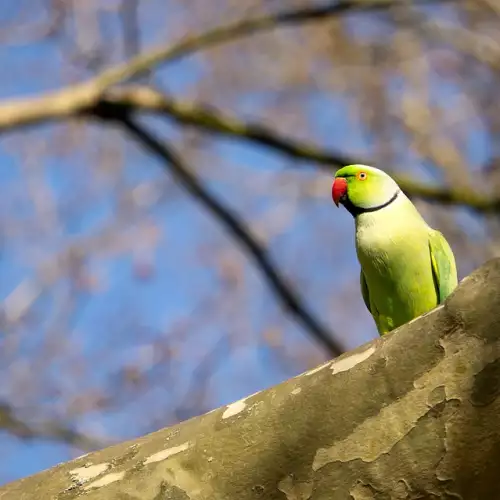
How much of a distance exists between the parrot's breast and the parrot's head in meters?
0.06

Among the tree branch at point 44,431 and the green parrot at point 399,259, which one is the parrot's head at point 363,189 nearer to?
the green parrot at point 399,259

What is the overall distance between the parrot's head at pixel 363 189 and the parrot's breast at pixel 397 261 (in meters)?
0.06

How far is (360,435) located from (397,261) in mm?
1085

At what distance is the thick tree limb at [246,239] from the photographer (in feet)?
14.4

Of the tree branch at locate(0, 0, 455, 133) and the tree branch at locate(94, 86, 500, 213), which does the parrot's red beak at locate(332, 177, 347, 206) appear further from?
the tree branch at locate(0, 0, 455, 133)

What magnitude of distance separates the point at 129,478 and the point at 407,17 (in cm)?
606

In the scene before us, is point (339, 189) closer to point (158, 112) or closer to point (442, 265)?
point (442, 265)

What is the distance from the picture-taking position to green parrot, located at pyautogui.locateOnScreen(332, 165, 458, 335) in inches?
90.9

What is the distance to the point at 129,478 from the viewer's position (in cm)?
143

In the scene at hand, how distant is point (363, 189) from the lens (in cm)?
250

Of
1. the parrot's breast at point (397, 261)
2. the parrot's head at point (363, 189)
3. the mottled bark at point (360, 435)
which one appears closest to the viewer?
the mottled bark at point (360, 435)

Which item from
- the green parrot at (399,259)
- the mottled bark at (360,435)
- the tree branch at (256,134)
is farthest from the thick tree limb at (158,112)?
the mottled bark at (360,435)

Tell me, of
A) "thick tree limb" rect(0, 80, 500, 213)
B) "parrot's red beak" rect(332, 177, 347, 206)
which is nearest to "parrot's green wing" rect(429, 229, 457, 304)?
"parrot's red beak" rect(332, 177, 347, 206)

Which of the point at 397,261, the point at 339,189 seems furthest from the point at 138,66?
the point at 397,261
